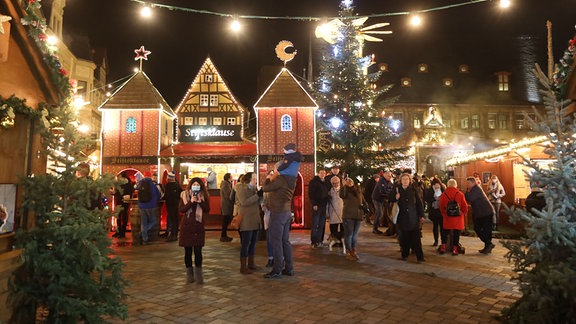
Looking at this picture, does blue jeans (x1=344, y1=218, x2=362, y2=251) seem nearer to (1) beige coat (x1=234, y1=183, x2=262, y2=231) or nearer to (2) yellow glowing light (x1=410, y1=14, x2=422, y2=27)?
(1) beige coat (x1=234, y1=183, x2=262, y2=231)

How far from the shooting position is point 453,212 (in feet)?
29.9

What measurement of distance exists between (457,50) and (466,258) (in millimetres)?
38801

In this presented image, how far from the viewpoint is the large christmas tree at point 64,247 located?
12.9ft

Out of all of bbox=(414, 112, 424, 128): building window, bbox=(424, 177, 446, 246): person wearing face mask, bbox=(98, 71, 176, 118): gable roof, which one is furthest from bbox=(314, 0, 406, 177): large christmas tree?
bbox=(414, 112, 424, 128): building window

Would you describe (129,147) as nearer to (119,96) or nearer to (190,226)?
(119,96)

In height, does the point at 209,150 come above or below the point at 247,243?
above

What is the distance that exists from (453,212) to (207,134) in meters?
12.2

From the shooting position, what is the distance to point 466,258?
865cm

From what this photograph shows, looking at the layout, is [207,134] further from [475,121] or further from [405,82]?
[475,121]

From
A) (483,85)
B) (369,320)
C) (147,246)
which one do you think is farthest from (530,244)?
(483,85)

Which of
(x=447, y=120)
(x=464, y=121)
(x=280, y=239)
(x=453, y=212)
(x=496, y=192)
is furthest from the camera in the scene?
(x=464, y=121)

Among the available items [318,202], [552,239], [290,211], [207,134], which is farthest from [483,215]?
[207,134]

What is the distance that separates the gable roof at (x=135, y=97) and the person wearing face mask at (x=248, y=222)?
10233 mm

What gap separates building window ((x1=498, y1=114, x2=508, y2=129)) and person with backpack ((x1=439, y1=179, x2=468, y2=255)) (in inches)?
1353
